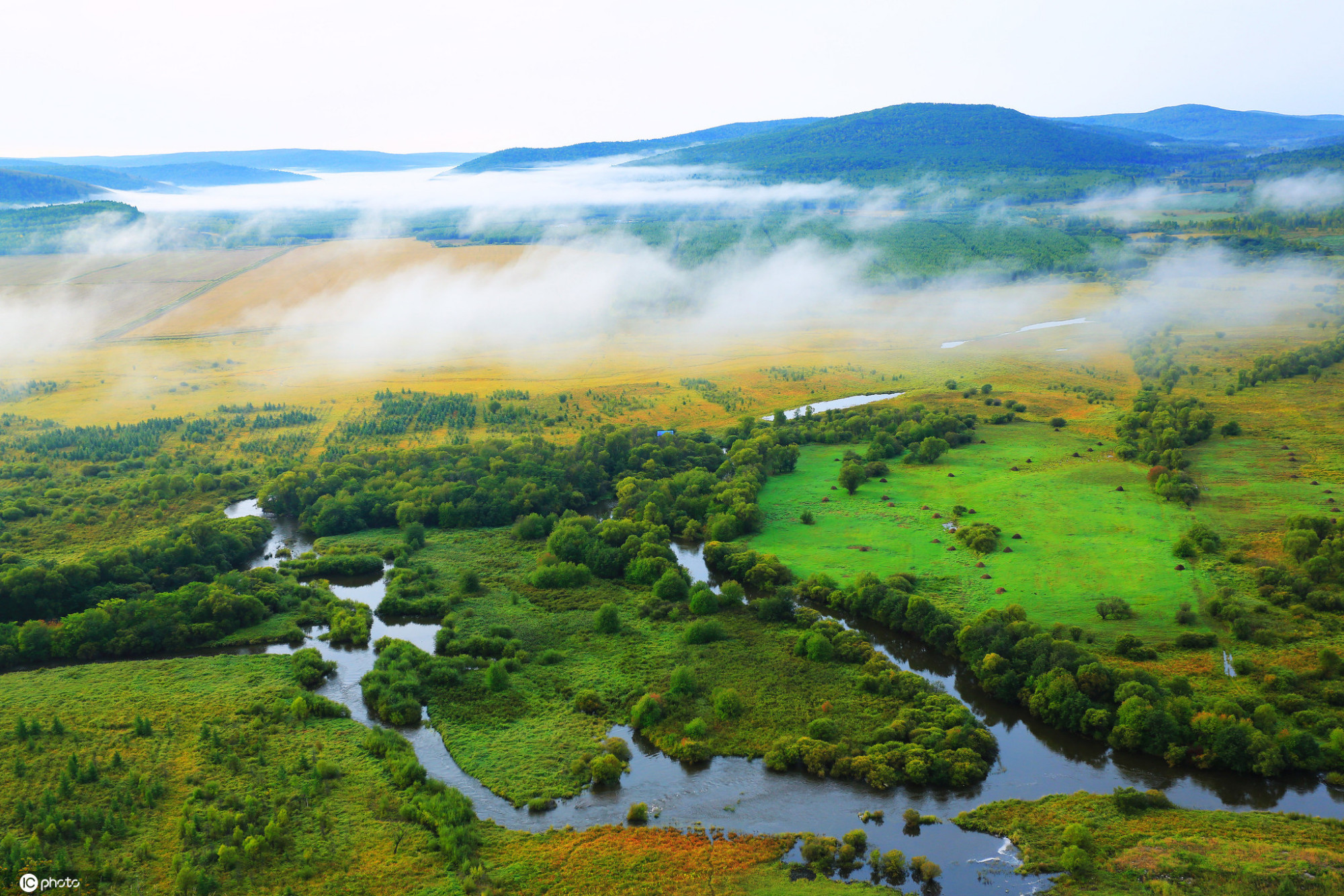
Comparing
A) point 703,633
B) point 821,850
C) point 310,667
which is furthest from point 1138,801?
point 310,667

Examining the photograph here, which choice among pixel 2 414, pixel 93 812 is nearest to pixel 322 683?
pixel 93 812

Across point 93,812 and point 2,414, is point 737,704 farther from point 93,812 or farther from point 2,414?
point 2,414

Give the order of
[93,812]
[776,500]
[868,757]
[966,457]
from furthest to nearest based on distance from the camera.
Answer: [966,457]
[776,500]
[868,757]
[93,812]

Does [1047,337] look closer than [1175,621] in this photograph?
No

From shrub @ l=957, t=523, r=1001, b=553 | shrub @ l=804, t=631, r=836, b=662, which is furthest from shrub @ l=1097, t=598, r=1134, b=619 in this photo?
shrub @ l=804, t=631, r=836, b=662

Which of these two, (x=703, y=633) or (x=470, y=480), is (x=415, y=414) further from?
(x=703, y=633)

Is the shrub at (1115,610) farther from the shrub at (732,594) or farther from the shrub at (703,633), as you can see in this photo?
the shrub at (703,633)

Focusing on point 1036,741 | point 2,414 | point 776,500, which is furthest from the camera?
point 2,414
